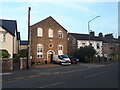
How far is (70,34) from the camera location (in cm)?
6150

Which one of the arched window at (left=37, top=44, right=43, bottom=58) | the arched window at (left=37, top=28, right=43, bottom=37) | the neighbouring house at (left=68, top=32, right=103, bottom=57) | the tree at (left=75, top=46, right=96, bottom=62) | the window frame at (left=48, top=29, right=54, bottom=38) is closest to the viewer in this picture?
the arched window at (left=37, top=44, right=43, bottom=58)

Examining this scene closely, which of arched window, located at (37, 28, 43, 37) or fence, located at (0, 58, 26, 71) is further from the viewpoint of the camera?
arched window, located at (37, 28, 43, 37)

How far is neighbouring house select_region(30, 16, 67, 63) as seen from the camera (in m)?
44.7

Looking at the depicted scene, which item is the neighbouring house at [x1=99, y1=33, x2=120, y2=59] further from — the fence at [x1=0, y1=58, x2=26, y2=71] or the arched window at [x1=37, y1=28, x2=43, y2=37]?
the fence at [x1=0, y1=58, x2=26, y2=71]

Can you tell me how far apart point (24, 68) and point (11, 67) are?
216cm

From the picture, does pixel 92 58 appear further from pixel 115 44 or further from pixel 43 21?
pixel 115 44

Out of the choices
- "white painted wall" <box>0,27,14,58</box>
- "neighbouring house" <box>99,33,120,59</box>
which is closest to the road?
"white painted wall" <box>0,27,14,58</box>

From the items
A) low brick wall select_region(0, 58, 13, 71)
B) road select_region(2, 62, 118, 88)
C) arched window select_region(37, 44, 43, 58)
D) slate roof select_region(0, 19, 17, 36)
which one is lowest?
road select_region(2, 62, 118, 88)

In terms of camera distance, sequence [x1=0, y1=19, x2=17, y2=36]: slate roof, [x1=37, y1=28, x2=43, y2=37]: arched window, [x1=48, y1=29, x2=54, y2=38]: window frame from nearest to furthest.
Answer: [x1=0, y1=19, x2=17, y2=36]: slate roof
[x1=37, y1=28, x2=43, y2=37]: arched window
[x1=48, y1=29, x2=54, y2=38]: window frame

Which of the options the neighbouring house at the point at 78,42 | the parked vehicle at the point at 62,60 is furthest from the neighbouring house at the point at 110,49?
the parked vehicle at the point at 62,60

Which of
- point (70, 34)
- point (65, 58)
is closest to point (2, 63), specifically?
point (65, 58)

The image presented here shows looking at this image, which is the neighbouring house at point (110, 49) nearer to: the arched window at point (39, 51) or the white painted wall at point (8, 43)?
the arched window at point (39, 51)

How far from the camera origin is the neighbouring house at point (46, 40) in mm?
44719

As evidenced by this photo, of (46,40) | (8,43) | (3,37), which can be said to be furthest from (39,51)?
Answer: (3,37)
